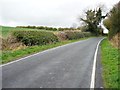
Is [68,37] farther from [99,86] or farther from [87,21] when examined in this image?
[99,86]

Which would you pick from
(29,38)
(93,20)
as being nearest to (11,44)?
(29,38)

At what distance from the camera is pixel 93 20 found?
90.1 meters

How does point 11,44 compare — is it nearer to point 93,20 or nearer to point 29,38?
point 29,38

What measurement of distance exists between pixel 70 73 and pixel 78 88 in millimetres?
2826

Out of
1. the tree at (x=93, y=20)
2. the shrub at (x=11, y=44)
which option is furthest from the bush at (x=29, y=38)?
the tree at (x=93, y=20)

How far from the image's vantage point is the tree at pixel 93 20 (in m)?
89.8

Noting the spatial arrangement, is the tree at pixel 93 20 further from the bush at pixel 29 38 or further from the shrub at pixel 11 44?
the shrub at pixel 11 44

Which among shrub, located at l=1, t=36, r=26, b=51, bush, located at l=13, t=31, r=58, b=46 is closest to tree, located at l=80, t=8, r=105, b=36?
bush, located at l=13, t=31, r=58, b=46

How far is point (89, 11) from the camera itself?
91938 mm

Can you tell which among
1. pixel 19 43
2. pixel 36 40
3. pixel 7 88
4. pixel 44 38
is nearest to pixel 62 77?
pixel 7 88

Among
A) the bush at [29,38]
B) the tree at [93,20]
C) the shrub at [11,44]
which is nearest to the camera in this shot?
the shrub at [11,44]

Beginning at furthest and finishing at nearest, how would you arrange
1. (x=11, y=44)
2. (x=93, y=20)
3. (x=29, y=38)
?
(x=93, y=20)
(x=29, y=38)
(x=11, y=44)

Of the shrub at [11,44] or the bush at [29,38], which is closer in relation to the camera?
the shrub at [11,44]

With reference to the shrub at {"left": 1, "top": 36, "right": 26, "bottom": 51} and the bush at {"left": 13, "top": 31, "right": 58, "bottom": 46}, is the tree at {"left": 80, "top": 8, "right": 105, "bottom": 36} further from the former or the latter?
the shrub at {"left": 1, "top": 36, "right": 26, "bottom": 51}
